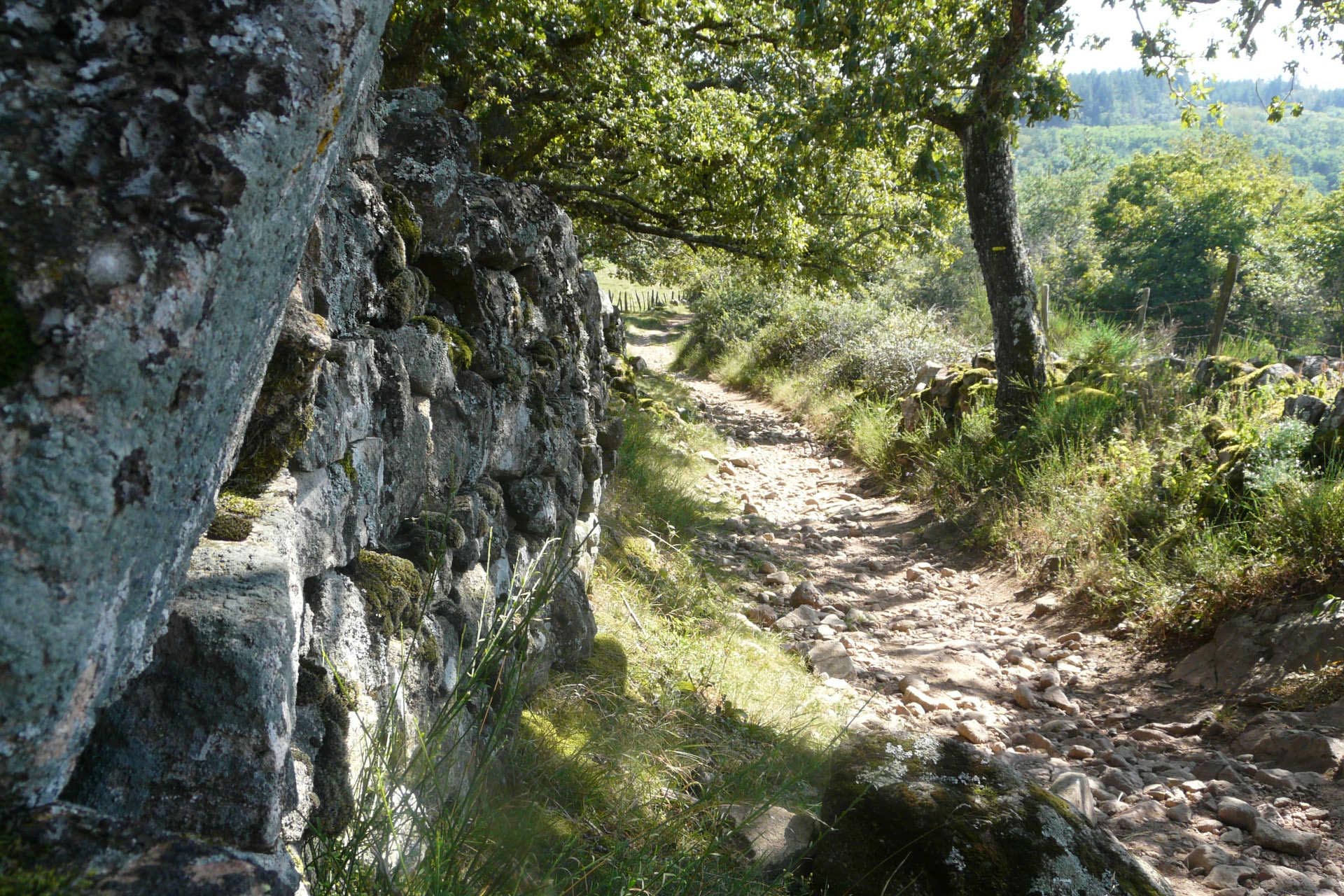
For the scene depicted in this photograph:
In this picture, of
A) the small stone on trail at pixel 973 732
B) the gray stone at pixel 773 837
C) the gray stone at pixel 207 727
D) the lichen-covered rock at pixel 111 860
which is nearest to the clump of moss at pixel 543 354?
the gray stone at pixel 773 837

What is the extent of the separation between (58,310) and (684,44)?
9.29m

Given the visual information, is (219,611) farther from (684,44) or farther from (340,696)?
(684,44)

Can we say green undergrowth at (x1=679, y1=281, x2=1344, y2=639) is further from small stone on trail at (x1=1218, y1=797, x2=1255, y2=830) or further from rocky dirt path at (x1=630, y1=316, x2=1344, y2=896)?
small stone on trail at (x1=1218, y1=797, x2=1255, y2=830)

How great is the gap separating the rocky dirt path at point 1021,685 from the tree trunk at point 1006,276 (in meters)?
1.61

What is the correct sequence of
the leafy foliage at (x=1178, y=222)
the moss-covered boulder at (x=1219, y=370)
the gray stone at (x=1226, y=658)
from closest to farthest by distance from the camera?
the gray stone at (x=1226, y=658) → the moss-covered boulder at (x=1219, y=370) → the leafy foliage at (x=1178, y=222)

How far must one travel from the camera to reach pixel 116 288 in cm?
97

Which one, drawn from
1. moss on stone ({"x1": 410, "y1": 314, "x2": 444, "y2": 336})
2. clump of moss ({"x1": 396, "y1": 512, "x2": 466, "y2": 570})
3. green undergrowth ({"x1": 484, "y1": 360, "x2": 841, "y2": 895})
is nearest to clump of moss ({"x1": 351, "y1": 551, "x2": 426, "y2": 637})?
clump of moss ({"x1": 396, "y1": 512, "x2": 466, "y2": 570})

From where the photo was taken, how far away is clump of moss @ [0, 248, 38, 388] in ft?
2.99

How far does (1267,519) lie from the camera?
5.24 meters

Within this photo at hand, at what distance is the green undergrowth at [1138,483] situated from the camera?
516cm

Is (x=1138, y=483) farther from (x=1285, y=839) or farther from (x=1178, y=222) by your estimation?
(x=1178, y=222)

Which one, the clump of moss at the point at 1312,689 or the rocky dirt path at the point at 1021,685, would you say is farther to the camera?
the clump of moss at the point at 1312,689

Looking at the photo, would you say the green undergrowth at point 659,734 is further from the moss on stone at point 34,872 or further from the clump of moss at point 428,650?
the moss on stone at point 34,872

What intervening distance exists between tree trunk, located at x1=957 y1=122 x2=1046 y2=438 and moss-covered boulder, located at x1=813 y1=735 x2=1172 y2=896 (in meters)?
6.03
